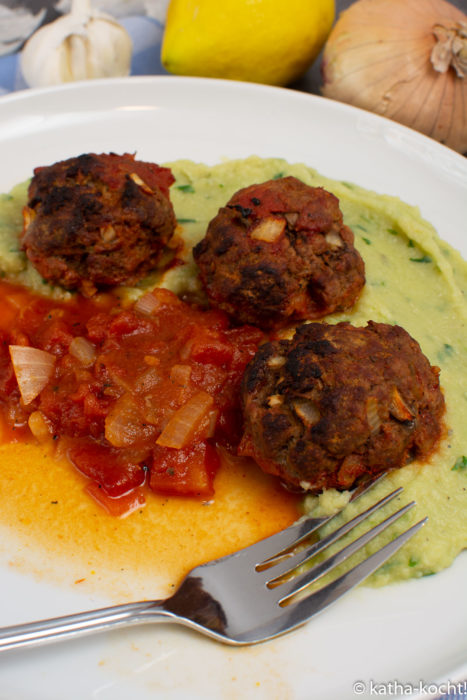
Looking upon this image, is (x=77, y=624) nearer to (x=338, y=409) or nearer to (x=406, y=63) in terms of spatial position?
(x=338, y=409)

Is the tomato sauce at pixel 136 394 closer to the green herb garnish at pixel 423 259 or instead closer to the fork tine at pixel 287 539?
the fork tine at pixel 287 539

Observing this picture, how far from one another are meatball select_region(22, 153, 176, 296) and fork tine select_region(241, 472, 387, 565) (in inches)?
85.9

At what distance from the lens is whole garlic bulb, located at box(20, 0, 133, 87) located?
21.2 feet

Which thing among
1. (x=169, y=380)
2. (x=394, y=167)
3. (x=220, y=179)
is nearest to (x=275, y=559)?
(x=169, y=380)

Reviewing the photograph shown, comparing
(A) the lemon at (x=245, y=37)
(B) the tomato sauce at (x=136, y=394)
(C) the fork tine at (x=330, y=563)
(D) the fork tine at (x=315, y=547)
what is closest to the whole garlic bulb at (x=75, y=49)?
(A) the lemon at (x=245, y=37)

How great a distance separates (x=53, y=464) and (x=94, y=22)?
492 cm

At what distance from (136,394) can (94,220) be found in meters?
1.24

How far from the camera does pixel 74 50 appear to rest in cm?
666

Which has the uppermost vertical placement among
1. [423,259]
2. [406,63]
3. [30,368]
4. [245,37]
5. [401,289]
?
[406,63]

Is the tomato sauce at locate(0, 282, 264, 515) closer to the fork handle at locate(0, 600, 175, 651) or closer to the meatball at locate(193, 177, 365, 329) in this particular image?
the meatball at locate(193, 177, 365, 329)

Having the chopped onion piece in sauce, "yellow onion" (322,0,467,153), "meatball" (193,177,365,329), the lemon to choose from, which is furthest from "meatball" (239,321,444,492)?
the lemon


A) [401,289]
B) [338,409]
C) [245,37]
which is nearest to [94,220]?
[338,409]

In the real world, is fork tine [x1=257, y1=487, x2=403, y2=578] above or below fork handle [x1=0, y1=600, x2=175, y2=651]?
above

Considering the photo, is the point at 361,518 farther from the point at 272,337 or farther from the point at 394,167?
the point at 394,167
